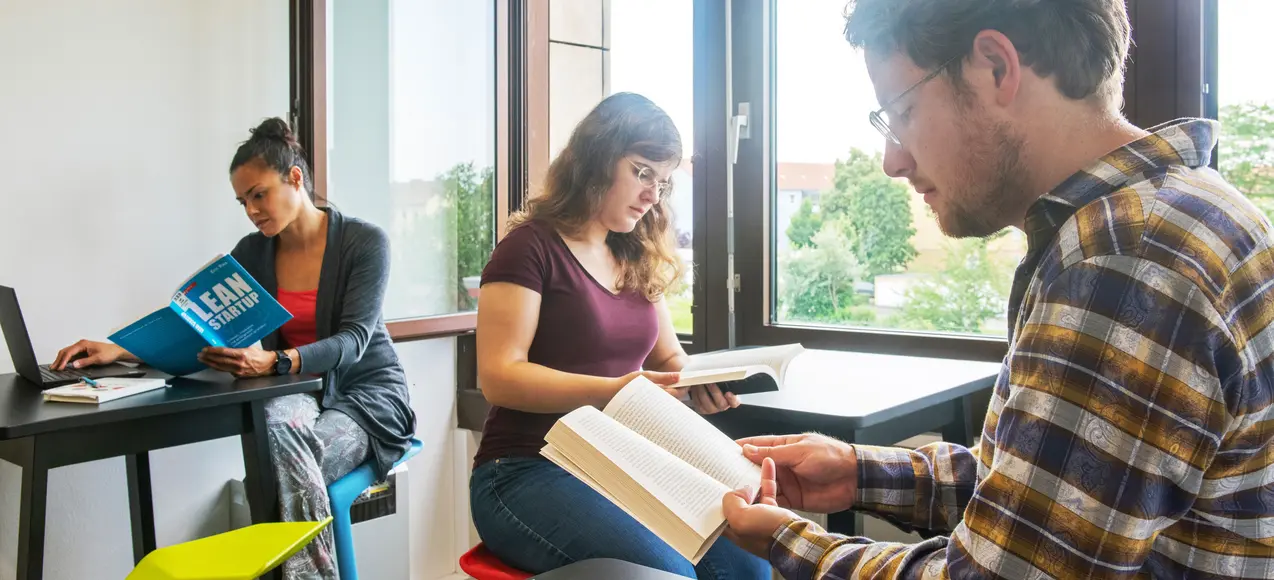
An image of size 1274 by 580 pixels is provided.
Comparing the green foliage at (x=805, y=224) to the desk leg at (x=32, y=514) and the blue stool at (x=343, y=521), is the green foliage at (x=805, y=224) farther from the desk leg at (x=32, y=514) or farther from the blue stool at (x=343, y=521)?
the desk leg at (x=32, y=514)

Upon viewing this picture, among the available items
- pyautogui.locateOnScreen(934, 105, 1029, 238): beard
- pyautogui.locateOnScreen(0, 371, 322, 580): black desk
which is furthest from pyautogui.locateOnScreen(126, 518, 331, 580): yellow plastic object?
pyautogui.locateOnScreen(934, 105, 1029, 238): beard

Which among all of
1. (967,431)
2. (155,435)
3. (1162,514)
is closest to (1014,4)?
(1162,514)

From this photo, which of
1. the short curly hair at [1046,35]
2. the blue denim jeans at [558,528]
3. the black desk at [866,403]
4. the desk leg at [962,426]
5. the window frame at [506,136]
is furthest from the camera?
the window frame at [506,136]

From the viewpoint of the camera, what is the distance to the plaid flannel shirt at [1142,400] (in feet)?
2.11

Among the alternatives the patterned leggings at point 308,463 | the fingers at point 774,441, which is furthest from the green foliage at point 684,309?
the fingers at point 774,441

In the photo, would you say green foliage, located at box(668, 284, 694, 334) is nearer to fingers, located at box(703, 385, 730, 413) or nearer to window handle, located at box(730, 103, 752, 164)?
window handle, located at box(730, 103, 752, 164)

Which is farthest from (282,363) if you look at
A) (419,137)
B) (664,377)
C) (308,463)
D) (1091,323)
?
(1091,323)

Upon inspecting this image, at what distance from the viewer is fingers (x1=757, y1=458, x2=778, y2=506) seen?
0.99m

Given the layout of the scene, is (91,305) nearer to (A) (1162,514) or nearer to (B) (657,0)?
(B) (657,0)

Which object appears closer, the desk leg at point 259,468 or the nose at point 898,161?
the nose at point 898,161

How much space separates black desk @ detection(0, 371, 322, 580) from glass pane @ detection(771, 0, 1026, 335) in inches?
58.4

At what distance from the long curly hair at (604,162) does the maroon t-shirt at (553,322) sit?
7cm

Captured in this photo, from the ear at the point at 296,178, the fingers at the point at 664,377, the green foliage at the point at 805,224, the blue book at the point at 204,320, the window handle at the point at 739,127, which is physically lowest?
the fingers at the point at 664,377

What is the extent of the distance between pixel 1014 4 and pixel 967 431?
130 cm
